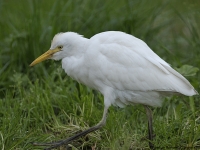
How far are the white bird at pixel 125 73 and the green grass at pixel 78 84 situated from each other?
8.4 inches

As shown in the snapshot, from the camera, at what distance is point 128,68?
4.91m

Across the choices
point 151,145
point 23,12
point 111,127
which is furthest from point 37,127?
point 23,12

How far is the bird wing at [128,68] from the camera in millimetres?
4848

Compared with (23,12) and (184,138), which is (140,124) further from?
(23,12)

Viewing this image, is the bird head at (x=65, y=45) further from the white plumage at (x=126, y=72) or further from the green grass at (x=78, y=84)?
the green grass at (x=78, y=84)

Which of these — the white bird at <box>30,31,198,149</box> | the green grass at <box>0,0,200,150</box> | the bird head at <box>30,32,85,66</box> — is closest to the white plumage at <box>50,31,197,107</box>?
the white bird at <box>30,31,198,149</box>

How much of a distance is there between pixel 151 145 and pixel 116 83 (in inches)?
24.0

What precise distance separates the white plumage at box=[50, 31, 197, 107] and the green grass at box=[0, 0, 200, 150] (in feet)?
0.95

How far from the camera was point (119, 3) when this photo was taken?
755 cm

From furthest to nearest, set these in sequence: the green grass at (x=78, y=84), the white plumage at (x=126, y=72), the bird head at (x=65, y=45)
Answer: the bird head at (x=65, y=45) < the green grass at (x=78, y=84) < the white plumage at (x=126, y=72)

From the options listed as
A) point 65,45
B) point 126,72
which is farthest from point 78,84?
point 126,72

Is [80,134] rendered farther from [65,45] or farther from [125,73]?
[65,45]

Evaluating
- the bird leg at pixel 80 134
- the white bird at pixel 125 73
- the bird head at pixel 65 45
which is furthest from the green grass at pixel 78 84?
the bird head at pixel 65 45

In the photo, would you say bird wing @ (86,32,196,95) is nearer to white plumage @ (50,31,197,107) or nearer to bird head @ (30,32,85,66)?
white plumage @ (50,31,197,107)
